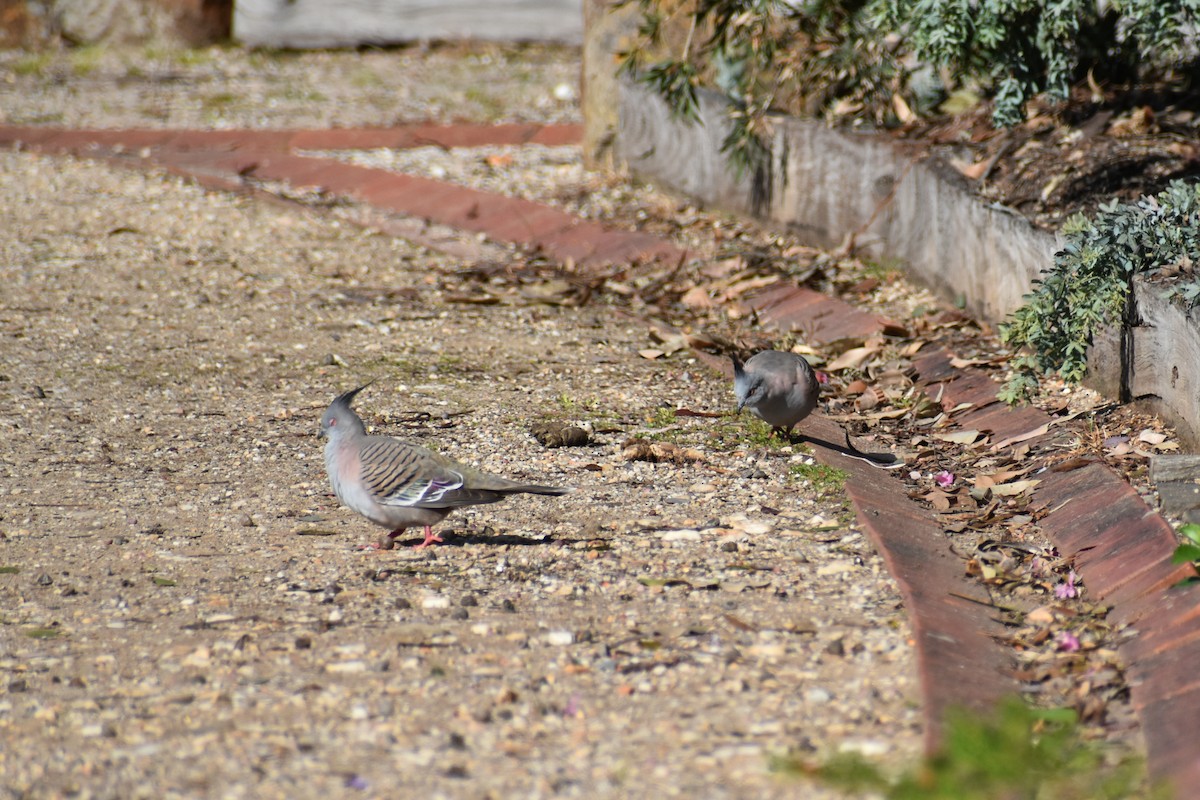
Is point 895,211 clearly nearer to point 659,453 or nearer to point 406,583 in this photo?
point 659,453

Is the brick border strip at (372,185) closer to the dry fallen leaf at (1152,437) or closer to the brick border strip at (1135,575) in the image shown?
the brick border strip at (1135,575)

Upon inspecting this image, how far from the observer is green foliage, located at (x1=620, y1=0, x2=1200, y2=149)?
240 inches

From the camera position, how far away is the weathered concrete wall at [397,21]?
1302cm

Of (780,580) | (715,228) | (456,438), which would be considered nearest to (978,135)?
(715,228)

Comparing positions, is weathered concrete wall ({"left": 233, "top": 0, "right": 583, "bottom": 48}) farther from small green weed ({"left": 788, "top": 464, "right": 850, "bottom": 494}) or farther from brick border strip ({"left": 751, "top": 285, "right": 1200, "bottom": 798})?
small green weed ({"left": 788, "top": 464, "right": 850, "bottom": 494})

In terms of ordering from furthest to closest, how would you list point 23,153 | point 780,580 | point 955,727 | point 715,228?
point 23,153 → point 715,228 → point 780,580 → point 955,727

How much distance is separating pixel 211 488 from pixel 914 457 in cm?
240

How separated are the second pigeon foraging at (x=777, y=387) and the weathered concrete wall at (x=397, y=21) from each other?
9.10 meters

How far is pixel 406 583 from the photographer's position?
3.81 metres

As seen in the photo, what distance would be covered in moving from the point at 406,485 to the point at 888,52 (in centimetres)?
448

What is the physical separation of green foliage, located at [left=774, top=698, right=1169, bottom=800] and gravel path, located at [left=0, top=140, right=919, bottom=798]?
5.8 inches

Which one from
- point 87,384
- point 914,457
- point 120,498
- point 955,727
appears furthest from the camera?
point 87,384

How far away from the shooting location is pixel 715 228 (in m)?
7.84

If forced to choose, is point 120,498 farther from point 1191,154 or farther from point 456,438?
point 1191,154
